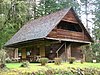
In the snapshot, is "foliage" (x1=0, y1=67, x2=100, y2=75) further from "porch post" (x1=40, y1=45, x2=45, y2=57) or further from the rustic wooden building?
"porch post" (x1=40, y1=45, x2=45, y2=57)

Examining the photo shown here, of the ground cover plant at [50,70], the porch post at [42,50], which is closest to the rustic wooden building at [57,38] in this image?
the porch post at [42,50]

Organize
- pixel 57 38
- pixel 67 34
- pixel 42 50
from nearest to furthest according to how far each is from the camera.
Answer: pixel 57 38
pixel 67 34
pixel 42 50

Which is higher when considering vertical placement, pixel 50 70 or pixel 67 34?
pixel 67 34

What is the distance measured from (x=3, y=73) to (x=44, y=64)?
562 cm

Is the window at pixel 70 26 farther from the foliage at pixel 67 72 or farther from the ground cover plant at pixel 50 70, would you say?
the foliage at pixel 67 72

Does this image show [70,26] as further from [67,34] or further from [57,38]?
[57,38]

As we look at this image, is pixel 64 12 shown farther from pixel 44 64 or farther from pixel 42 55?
pixel 44 64

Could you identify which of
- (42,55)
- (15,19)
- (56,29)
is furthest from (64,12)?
(15,19)

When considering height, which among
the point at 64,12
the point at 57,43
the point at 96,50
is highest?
the point at 64,12

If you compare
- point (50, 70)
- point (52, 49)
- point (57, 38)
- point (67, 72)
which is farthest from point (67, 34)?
point (50, 70)

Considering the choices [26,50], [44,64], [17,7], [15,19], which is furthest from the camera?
[15,19]

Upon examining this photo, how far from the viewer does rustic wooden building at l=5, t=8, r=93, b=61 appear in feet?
83.2

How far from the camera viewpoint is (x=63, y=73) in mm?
16750

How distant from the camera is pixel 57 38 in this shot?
25.5 meters
